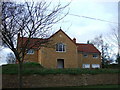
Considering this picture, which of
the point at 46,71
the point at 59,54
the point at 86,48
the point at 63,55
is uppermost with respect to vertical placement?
the point at 86,48

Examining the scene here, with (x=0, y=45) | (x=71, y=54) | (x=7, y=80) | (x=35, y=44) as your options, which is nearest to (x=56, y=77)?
(x=7, y=80)

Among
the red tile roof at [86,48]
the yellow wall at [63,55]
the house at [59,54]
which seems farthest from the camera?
the red tile roof at [86,48]

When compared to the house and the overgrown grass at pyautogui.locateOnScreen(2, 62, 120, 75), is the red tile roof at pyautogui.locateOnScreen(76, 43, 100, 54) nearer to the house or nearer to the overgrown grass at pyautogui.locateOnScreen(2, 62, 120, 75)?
the house

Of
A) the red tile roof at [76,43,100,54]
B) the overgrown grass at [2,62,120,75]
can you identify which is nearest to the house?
the red tile roof at [76,43,100,54]

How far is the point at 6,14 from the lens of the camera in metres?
14.2

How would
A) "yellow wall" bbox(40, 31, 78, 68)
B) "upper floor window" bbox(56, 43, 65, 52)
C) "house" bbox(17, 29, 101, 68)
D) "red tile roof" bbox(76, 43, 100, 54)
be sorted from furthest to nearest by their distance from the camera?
"red tile roof" bbox(76, 43, 100, 54)
"upper floor window" bbox(56, 43, 65, 52)
"yellow wall" bbox(40, 31, 78, 68)
"house" bbox(17, 29, 101, 68)

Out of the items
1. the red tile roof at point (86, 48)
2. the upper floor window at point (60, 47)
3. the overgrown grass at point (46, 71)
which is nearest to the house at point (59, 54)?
the upper floor window at point (60, 47)

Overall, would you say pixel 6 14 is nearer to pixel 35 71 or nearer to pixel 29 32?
pixel 29 32

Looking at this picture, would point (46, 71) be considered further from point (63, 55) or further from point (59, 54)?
point (63, 55)

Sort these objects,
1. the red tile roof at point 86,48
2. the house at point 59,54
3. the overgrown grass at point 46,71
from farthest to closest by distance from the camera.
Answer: the red tile roof at point 86,48 → the house at point 59,54 → the overgrown grass at point 46,71

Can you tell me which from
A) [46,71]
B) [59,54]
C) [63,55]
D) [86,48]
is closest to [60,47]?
[59,54]

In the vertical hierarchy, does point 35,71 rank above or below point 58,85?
above

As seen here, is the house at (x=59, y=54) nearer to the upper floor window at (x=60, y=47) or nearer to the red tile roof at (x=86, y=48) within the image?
the upper floor window at (x=60, y=47)

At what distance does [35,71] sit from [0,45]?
8.33 meters
